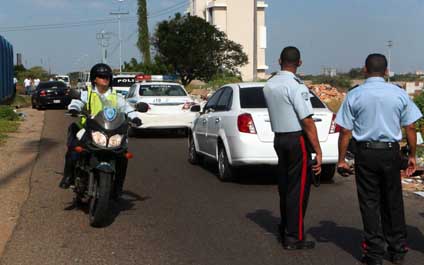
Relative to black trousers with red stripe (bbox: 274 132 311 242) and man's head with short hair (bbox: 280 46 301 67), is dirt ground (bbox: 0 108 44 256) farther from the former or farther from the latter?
man's head with short hair (bbox: 280 46 301 67)

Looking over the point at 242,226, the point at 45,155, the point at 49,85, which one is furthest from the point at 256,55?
the point at 242,226

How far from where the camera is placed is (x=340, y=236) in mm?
7145

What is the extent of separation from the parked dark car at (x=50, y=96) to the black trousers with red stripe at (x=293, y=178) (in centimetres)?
3024

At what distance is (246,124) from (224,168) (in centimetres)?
96

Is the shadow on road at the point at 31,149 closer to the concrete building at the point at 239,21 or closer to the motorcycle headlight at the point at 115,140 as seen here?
the motorcycle headlight at the point at 115,140

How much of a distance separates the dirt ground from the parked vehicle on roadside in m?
1.01

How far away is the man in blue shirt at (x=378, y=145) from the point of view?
5.78m

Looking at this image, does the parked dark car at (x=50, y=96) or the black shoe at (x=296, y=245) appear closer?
the black shoe at (x=296, y=245)

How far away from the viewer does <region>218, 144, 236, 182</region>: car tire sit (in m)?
10.6

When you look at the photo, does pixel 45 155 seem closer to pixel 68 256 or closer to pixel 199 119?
pixel 199 119

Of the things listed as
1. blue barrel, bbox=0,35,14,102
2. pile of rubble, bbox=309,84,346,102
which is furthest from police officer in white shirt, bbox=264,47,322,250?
blue barrel, bbox=0,35,14,102

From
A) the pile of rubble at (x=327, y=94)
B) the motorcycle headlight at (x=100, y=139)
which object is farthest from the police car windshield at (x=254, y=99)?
the pile of rubble at (x=327, y=94)

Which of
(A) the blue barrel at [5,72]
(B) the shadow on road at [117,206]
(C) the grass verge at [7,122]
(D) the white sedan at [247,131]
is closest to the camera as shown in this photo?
(B) the shadow on road at [117,206]

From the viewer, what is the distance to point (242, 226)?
7.63 m
